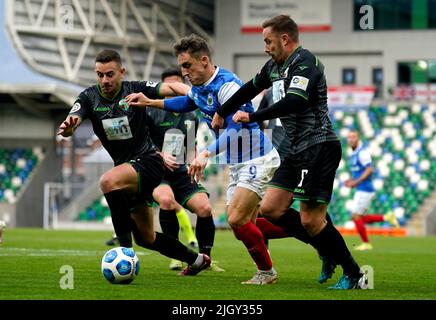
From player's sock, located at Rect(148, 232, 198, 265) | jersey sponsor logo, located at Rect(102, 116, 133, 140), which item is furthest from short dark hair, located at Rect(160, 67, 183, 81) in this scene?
player's sock, located at Rect(148, 232, 198, 265)

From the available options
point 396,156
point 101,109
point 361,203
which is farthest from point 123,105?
point 396,156

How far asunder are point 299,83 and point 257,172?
4.03ft

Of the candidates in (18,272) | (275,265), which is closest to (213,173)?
(275,265)

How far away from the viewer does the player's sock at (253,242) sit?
376 inches

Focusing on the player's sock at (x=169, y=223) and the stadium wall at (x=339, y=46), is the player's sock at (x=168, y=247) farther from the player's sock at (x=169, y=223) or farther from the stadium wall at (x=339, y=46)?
the stadium wall at (x=339, y=46)

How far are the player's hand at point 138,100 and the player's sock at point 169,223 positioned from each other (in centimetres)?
312

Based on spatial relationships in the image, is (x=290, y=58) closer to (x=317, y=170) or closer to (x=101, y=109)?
(x=317, y=170)

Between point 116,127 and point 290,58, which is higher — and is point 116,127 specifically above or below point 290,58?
below

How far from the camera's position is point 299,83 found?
8.70 metres

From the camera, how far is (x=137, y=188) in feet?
31.9

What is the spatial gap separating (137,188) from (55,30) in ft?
87.9

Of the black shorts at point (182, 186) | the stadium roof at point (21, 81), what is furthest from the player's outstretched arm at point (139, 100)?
the stadium roof at point (21, 81)

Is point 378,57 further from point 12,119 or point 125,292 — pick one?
point 125,292

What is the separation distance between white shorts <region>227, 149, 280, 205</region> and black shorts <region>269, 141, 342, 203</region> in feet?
1.69
